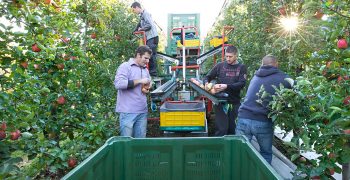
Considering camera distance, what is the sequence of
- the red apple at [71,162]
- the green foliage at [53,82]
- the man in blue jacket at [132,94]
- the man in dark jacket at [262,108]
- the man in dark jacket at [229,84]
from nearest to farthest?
the green foliage at [53,82]
the red apple at [71,162]
the man in dark jacket at [262,108]
the man in blue jacket at [132,94]
the man in dark jacket at [229,84]

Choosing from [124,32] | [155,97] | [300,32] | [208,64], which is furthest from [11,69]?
[208,64]

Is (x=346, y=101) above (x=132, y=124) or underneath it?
above

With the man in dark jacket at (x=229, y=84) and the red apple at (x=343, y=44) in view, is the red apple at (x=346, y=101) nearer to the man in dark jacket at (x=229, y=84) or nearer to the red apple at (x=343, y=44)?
the red apple at (x=343, y=44)

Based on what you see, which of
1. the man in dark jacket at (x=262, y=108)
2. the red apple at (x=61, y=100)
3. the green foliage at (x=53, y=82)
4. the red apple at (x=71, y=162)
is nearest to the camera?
the green foliage at (x=53, y=82)

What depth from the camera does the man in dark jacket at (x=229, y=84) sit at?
15.1 ft

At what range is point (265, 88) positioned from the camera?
3531mm

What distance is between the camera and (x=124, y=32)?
645 centimetres

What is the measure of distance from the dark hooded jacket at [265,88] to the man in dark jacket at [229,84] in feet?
2.61

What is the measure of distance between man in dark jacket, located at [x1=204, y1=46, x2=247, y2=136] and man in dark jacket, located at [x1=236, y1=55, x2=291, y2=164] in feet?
2.68

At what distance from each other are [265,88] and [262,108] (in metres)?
0.23

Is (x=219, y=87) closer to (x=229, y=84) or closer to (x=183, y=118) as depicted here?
(x=229, y=84)

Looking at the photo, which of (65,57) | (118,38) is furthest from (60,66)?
(118,38)

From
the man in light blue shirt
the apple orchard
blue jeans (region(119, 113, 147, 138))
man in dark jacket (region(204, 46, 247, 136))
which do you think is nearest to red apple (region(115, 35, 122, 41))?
the man in light blue shirt

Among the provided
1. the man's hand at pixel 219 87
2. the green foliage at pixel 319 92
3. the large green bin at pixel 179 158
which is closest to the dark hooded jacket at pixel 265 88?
the green foliage at pixel 319 92
